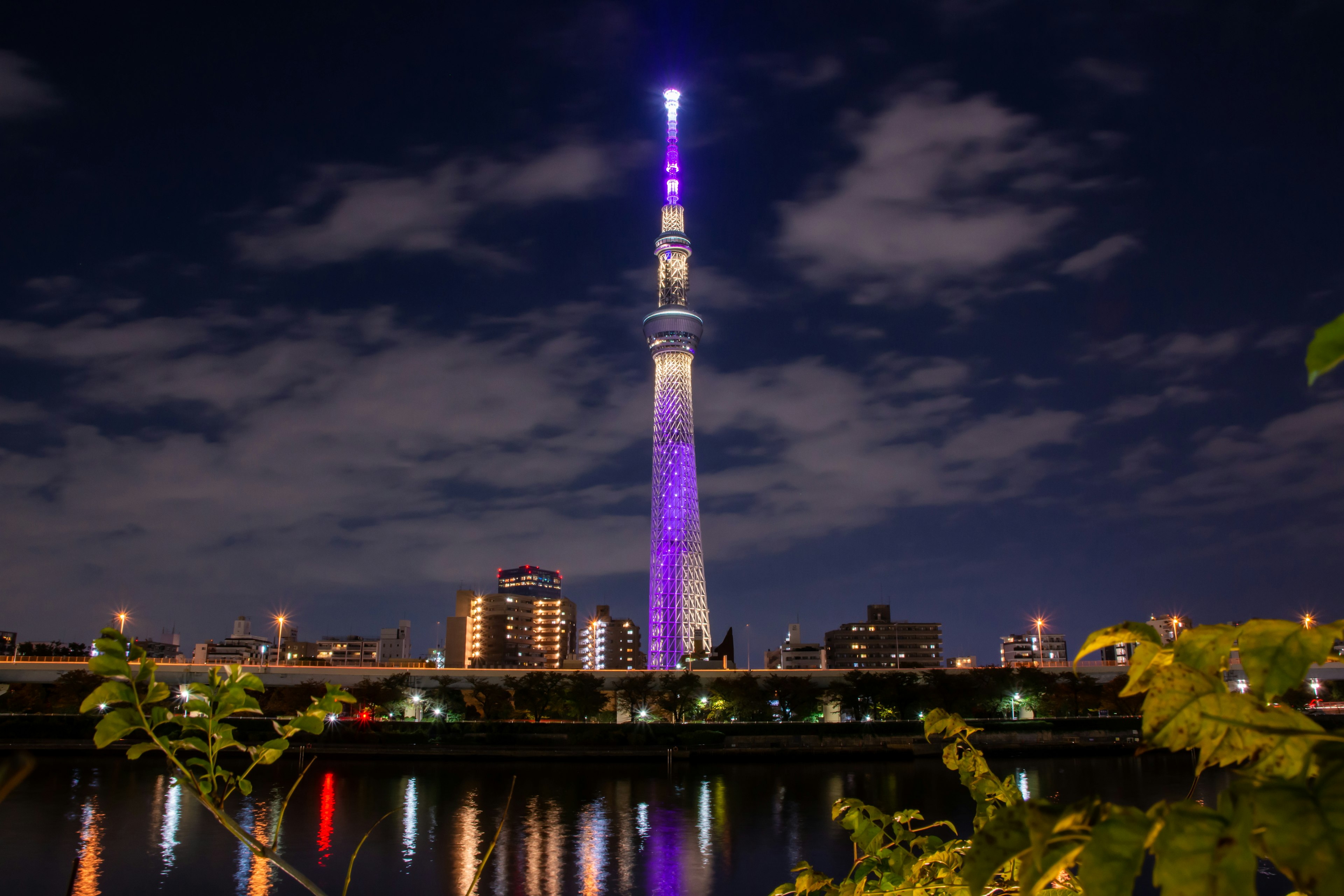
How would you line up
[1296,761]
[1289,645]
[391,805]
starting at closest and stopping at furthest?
[1296,761], [1289,645], [391,805]

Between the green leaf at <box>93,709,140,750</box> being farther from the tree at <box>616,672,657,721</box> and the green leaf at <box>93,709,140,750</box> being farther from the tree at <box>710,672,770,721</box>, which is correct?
the tree at <box>616,672,657,721</box>

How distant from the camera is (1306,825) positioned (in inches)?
52.4

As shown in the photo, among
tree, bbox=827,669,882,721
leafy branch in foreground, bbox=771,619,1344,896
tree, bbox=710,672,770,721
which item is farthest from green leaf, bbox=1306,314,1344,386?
tree, bbox=827,669,882,721

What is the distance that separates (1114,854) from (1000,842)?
0.66 feet

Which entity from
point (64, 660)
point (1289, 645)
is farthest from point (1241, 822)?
point (64, 660)

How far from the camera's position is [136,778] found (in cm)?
7175

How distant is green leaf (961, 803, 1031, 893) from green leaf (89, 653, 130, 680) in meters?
2.04

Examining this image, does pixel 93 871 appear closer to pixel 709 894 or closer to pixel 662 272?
pixel 709 894

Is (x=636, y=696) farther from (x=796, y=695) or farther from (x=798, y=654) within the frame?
(x=798, y=654)

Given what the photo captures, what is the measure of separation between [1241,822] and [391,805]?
6283 centimetres

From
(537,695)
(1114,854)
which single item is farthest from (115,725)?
(537,695)

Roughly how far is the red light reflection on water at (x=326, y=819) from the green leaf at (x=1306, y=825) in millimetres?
47118

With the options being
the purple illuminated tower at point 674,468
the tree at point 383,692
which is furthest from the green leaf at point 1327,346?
the purple illuminated tower at point 674,468

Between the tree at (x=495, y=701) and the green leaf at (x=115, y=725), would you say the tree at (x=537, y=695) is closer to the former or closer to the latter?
the tree at (x=495, y=701)
